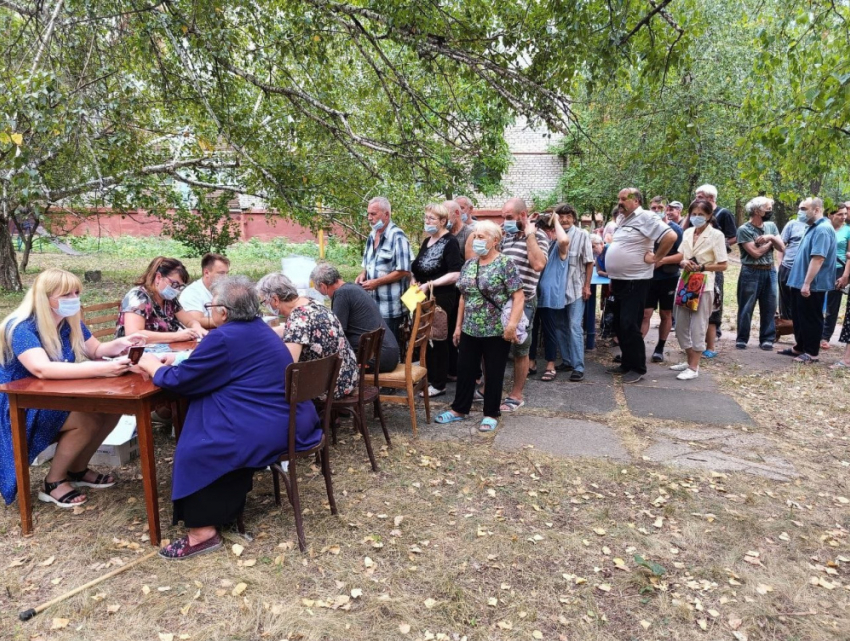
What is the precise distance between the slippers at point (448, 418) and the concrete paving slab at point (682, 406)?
1.51m

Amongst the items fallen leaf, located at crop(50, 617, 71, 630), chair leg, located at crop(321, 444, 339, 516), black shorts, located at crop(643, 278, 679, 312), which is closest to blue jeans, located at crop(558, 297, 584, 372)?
black shorts, located at crop(643, 278, 679, 312)

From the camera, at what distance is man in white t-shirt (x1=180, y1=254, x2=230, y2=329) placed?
451 centimetres

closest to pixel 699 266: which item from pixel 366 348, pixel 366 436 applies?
pixel 366 348

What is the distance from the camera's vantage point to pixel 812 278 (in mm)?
6551

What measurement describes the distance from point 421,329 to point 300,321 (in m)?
1.28

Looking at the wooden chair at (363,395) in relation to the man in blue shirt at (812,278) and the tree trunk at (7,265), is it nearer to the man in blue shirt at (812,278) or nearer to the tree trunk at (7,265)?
the man in blue shirt at (812,278)

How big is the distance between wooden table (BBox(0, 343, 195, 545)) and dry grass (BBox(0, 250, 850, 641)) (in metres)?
0.23

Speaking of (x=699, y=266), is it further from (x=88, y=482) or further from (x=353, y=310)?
(x=88, y=482)

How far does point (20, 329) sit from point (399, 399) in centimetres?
242

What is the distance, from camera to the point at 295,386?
9.38 feet

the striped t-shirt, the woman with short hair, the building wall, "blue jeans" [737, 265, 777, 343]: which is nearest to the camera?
the woman with short hair

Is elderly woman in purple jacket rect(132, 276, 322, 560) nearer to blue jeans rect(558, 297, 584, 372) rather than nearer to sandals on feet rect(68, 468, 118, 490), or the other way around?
sandals on feet rect(68, 468, 118, 490)

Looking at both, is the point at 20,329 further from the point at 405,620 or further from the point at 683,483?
the point at 683,483

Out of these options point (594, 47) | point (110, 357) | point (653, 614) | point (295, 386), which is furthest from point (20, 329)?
point (594, 47)
